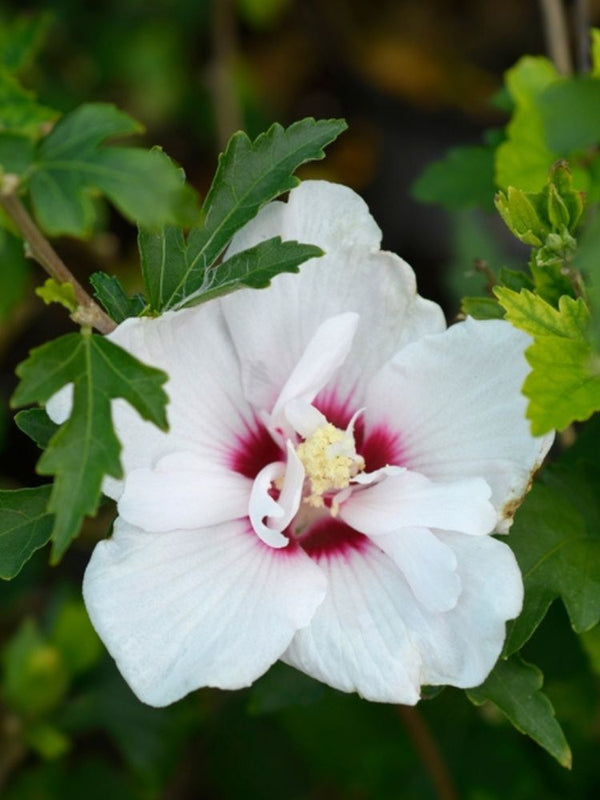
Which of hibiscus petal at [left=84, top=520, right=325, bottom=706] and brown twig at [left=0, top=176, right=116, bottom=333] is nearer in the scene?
brown twig at [left=0, top=176, right=116, bottom=333]

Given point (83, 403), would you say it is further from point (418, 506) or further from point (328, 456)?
point (418, 506)

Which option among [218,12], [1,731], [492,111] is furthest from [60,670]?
[492,111]

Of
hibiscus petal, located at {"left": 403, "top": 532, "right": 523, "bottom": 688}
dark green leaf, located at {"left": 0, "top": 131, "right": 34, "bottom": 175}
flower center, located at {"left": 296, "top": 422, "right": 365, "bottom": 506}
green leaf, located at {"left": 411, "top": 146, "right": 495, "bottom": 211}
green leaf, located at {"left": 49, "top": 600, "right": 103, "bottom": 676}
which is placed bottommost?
green leaf, located at {"left": 49, "top": 600, "right": 103, "bottom": 676}

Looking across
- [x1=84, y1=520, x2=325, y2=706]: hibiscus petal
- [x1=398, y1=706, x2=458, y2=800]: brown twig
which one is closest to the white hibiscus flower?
[x1=84, y1=520, x2=325, y2=706]: hibiscus petal

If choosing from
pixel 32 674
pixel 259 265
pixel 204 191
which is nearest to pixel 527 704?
pixel 259 265

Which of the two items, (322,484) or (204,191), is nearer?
(322,484)

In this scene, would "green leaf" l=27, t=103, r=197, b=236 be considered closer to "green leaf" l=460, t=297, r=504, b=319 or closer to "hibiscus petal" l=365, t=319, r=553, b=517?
"hibiscus petal" l=365, t=319, r=553, b=517
